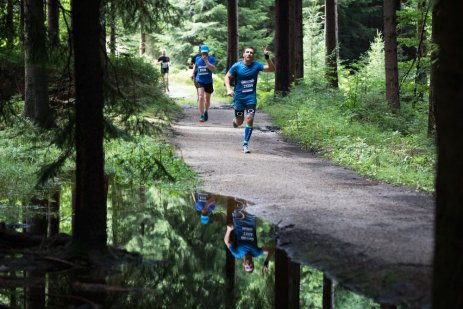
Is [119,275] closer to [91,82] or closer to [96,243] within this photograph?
[96,243]

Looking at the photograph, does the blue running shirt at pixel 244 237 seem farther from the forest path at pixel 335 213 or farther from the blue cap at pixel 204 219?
the blue cap at pixel 204 219

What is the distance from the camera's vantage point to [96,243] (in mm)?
6781

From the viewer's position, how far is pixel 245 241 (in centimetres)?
826

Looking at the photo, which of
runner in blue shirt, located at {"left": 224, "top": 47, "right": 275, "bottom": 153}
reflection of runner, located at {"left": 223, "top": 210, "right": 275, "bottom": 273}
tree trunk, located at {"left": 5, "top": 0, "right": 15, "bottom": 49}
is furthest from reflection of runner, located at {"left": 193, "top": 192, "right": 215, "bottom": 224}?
runner in blue shirt, located at {"left": 224, "top": 47, "right": 275, "bottom": 153}

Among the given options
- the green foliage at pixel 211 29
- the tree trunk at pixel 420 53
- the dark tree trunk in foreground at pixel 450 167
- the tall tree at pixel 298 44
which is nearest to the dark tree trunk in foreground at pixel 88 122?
the dark tree trunk in foreground at pixel 450 167

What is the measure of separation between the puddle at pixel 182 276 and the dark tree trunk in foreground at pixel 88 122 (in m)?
0.46

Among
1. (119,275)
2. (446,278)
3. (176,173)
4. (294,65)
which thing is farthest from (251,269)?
(294,65)

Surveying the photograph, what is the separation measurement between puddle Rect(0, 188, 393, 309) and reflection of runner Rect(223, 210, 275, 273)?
0.01 meters

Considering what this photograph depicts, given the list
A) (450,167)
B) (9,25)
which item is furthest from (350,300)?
(9,25)

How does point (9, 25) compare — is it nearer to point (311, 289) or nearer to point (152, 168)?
point (152, 168)

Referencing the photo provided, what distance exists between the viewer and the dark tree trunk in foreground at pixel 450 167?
12.5 feet

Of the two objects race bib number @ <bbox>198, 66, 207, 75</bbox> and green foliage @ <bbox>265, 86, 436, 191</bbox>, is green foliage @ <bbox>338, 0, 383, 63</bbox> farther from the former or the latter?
race bib number @ <bbox>198, 66, 207, 75</bbox>

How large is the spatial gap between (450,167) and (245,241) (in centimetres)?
464

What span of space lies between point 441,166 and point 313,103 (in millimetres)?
19857
